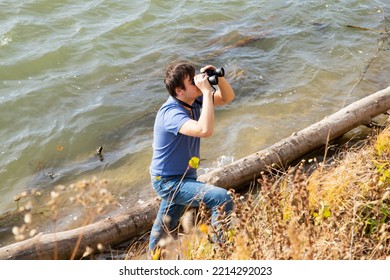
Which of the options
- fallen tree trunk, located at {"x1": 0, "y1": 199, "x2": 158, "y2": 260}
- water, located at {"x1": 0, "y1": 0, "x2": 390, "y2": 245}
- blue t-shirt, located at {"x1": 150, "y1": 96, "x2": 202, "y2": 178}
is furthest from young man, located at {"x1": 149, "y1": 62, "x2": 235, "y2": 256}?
water, located at {"x1": 0, "y1": 0, "x2": 390, "y2": 245}

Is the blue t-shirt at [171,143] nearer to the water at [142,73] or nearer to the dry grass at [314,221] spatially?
the dry grass at [314,221]

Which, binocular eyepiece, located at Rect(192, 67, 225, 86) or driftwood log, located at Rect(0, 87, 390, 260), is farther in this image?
driftwood log, located at Rect(0, 87, 390, 260)

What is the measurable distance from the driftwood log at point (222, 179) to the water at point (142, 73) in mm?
922

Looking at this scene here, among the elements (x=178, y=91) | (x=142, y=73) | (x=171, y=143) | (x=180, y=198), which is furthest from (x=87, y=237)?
(x=142, y=73)

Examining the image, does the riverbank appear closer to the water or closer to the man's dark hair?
the man's dark hair

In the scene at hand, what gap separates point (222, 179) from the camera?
548cm

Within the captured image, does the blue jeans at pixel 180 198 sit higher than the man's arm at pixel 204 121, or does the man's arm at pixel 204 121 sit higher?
the man's arm at pixel 204 121

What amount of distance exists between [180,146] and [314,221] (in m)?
1.21

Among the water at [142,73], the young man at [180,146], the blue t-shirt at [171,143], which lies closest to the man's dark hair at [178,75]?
the young man at [180,146]

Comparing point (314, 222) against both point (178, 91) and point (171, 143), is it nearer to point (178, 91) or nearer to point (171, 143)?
point (171, 143)

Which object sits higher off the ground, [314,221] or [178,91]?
[178,91]

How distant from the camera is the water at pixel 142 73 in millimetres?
6836

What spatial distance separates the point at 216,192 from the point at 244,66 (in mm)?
5173

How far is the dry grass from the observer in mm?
3285
